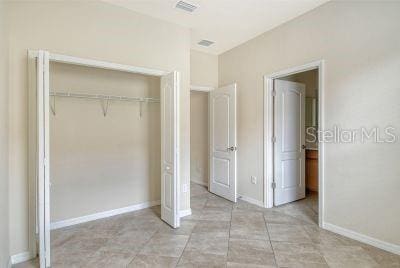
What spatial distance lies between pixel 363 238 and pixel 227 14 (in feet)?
10.8

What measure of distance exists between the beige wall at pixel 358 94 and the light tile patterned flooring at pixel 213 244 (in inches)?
15.5

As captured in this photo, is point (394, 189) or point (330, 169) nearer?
point (394, 189)

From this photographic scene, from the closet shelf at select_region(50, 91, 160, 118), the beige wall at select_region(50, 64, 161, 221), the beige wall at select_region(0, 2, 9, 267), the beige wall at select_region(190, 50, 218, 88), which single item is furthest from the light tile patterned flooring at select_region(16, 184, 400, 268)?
the beige wall at select_region(190, 50, 218, 88)

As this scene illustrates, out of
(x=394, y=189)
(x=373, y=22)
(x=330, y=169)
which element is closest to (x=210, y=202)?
(x=330, y=169)

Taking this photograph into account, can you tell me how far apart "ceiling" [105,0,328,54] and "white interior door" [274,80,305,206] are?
0.97 metres

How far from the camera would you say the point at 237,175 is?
428 cm

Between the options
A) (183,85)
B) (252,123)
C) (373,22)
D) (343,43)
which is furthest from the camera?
(252,123)

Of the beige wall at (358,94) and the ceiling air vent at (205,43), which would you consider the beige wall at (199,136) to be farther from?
the beige wall at (358,94)

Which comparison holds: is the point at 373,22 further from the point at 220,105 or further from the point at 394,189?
the point at 220,105

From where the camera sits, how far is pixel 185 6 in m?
2.92

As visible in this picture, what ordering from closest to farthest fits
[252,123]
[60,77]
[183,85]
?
[60,77]
[183,85]
[252,123]

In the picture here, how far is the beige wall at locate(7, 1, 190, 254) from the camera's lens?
7.52ft

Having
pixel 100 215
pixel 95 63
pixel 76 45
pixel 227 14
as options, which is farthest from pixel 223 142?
pixel 76 45

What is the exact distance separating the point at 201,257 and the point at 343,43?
2.94m
